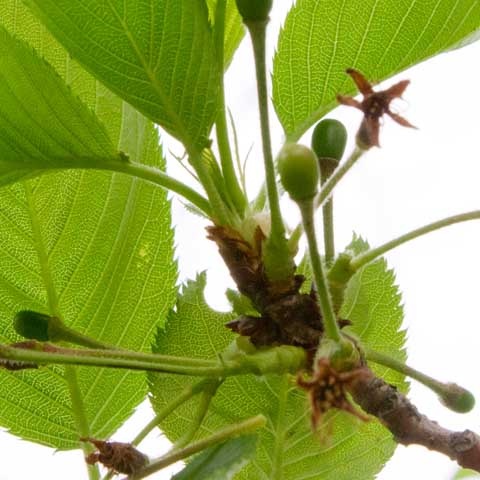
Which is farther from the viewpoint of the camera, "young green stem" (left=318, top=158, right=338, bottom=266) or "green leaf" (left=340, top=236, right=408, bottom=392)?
"green leaf" (left=340, top=236, right=408, bottom=392)

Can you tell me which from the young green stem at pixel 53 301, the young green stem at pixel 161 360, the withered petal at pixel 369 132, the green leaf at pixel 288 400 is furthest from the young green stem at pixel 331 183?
the young green stem at pixel 53 301

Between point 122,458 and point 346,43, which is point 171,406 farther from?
point 346,43

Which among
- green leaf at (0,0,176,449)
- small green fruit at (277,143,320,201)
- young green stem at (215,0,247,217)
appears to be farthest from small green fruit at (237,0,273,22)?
green leaf at (0,0,176,449)

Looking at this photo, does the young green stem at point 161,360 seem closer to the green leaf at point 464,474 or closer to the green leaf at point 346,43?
the green leaf at point 464,474

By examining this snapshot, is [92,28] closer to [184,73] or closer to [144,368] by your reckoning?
[184,73]

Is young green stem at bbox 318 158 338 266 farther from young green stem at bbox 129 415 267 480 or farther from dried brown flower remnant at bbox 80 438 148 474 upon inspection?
dried brown flower remnant at bbox 80 438 148 474
